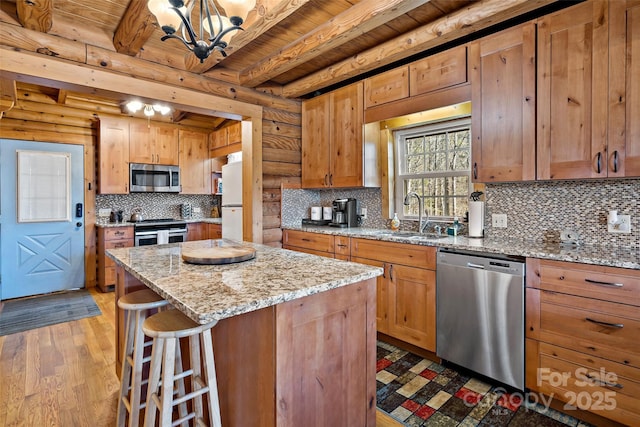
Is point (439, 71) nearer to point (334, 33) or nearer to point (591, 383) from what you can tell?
point (334, 33)

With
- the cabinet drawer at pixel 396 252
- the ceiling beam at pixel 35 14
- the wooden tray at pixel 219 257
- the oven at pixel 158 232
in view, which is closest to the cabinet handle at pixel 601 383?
the cabinet drawer at pixel 396 252

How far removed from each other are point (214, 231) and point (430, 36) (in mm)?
3980

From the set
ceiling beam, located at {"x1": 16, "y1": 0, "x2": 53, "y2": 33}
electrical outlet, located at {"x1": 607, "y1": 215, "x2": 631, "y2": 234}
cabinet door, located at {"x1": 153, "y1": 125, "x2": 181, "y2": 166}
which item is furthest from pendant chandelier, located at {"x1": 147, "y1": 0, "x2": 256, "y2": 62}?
cabinet door, located at {"x1": 153, "y1": 125, "x2": 181, "y2": 166}

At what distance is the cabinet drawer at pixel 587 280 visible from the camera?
1608 mm

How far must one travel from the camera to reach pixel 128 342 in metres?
1.73

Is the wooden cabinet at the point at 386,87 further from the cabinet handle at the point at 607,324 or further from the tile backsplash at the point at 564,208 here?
the cabinet handle at the point at 607,324

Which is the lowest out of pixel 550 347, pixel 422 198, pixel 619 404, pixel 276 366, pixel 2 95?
pixel 619 404

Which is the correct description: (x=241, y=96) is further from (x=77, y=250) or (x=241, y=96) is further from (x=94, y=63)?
(x=77, y=250)

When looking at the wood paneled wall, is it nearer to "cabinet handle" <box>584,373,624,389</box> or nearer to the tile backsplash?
the tile backsplash

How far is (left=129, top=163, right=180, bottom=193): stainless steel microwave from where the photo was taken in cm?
480

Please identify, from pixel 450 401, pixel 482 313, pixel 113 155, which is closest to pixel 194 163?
pixel 113 155

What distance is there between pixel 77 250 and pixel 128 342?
148 inches

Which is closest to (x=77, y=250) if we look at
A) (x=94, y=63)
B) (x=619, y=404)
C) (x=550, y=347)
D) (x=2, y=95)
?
(x=2, y=95)

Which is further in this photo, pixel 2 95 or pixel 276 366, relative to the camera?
pixel 2 95
